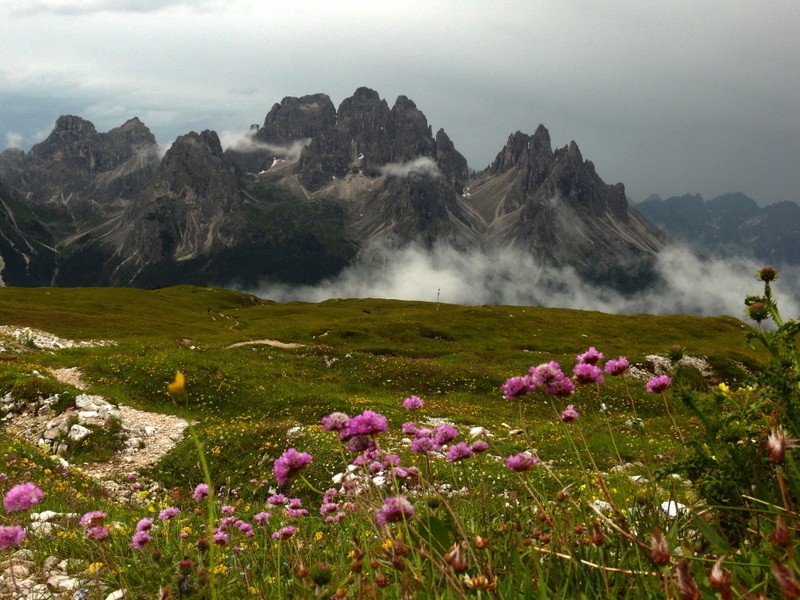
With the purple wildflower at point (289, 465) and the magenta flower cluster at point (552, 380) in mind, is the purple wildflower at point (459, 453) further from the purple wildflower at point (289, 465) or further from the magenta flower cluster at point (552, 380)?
the purple wildflower at point (289, 465)

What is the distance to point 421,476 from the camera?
4352 millimetres

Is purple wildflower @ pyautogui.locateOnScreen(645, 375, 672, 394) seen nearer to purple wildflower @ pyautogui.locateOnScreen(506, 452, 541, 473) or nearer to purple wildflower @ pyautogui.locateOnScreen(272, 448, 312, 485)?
purple wildflower @ pyautogui.locateOnScreen(506, 452, 541, 473)

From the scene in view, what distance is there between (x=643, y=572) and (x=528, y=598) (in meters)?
0.77

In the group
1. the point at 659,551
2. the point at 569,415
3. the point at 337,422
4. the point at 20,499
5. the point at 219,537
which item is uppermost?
the point at 659,551

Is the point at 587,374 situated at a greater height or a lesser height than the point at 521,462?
greater

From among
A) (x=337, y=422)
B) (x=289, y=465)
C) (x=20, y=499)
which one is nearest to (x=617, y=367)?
(x=337, y=422)

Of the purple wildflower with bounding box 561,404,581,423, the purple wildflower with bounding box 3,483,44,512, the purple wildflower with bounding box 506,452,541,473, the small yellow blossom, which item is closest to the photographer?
the small yellow blossom

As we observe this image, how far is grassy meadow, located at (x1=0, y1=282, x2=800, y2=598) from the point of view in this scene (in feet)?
12.9

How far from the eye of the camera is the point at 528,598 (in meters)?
3.65

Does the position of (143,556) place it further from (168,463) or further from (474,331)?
(474,331)

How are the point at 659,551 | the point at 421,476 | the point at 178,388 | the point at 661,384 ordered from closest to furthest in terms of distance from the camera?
1. the point at 659,551
2. the point at 178,388
3. the point at 421,476
4. the point at 661,384

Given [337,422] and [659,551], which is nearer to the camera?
[659,551]

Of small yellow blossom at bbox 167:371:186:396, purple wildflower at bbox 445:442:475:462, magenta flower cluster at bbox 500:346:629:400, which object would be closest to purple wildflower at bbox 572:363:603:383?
magenta flower cluster at bbox 500:346:629:400

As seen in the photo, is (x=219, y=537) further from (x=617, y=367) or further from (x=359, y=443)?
(x=617, y=367)
